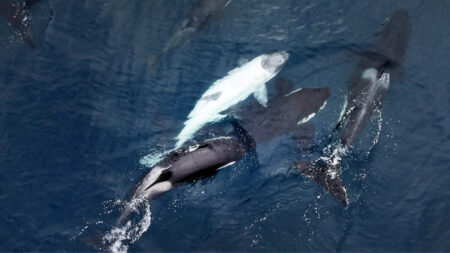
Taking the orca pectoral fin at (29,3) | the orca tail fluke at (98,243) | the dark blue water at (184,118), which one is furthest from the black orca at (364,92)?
the orca pectoral fin at (29,3)

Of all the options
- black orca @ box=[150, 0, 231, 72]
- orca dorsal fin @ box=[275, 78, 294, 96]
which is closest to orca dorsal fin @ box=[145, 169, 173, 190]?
orca dorsal fin @ box=[275, 78, 294, 96]

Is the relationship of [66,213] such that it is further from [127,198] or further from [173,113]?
[173,113]

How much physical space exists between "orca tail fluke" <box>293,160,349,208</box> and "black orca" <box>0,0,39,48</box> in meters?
6.81

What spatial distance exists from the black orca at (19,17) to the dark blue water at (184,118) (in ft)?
0.49

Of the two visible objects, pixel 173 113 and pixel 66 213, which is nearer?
pixel 66 213

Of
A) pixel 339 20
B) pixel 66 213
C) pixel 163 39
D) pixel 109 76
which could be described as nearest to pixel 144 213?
pixel 66 213

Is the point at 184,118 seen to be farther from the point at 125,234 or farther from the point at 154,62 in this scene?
the point at 125,234

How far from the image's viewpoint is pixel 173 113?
9.92 meters

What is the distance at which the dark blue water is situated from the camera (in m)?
9.22

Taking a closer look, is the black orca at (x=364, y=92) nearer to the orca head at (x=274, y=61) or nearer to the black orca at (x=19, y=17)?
the orca head at (x=274, y=61)

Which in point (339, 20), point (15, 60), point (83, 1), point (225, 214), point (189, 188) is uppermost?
point (83, 1)

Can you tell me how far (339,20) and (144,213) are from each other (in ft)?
20.1

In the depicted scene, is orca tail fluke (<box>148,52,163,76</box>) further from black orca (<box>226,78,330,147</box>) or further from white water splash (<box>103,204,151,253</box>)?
white water splash (<box>103,204,151,253</box>)

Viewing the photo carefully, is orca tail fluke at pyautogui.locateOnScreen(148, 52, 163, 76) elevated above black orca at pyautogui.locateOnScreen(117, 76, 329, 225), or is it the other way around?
orca tail fluke at pyautogui.locateOnScreen(148, 52, 163, 76)
